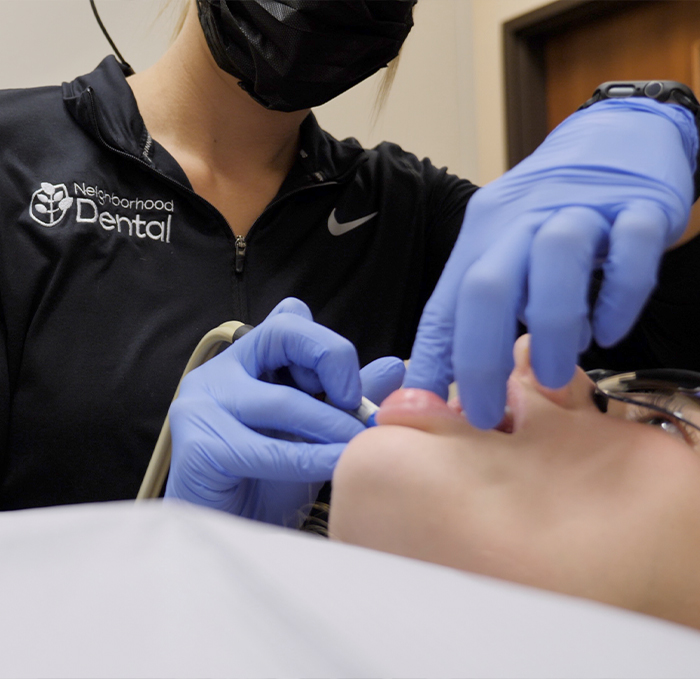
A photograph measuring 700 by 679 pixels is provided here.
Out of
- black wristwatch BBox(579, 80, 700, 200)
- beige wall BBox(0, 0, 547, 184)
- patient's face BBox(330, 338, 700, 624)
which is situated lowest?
patient's face BBox(330, 338, 700, 624)

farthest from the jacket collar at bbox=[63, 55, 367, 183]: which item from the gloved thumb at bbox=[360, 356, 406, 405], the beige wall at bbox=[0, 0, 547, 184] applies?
the gloved thumb at bbox=[360, 356, 406, 405]

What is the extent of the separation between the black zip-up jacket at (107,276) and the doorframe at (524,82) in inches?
59.9

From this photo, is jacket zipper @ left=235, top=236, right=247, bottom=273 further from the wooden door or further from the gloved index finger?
the wooden door

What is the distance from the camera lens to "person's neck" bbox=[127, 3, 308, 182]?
1014 mm

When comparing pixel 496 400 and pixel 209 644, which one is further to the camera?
pixel 496 400

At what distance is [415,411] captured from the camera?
544mm

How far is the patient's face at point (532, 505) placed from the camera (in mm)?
475

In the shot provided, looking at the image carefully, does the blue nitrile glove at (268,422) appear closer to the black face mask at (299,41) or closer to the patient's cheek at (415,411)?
the patient's cheek at (415,411)

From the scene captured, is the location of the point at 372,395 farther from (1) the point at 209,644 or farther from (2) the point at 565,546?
(1) the point at 209,644

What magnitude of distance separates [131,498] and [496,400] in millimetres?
675

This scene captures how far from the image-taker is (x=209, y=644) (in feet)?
1.05

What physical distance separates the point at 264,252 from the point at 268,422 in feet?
1.38

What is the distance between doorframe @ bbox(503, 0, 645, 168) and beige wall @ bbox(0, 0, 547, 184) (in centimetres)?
4

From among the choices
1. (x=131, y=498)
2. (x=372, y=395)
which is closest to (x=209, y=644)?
(x=372, y=395)
